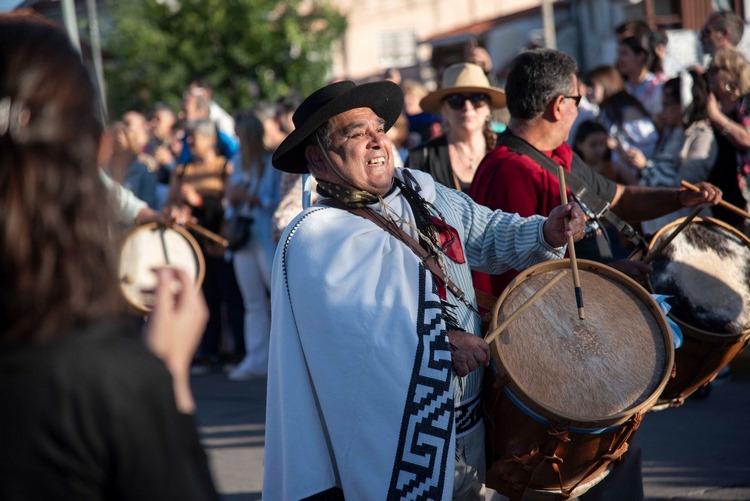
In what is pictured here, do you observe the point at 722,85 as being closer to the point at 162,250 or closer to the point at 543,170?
the point at 543,170

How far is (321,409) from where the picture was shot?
3.16 m

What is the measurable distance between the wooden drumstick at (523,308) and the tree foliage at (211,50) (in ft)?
70.8

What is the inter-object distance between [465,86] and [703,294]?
2630 mm

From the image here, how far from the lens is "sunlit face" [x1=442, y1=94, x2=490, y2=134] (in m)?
6.27

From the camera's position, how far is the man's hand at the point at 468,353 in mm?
3096

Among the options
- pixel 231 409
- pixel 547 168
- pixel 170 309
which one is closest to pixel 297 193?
pixel 231 409

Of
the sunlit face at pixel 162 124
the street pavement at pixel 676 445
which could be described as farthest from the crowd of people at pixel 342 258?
the sunlit face at pixel 162 124

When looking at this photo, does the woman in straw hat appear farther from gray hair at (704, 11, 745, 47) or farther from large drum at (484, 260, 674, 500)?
large drum at (484, 260, 674, 500)

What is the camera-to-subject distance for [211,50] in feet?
83.8

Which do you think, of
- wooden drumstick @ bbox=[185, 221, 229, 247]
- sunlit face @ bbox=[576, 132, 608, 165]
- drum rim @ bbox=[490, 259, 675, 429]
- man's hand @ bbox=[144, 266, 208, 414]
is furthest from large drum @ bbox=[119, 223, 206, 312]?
man's hand @ bbox=[144, 266, 208, 414]

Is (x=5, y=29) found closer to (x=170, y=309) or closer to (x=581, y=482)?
(x=170, y=309)

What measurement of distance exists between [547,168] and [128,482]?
2890mm

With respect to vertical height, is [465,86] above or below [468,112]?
above

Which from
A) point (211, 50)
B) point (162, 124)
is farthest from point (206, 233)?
point (211, 50)
